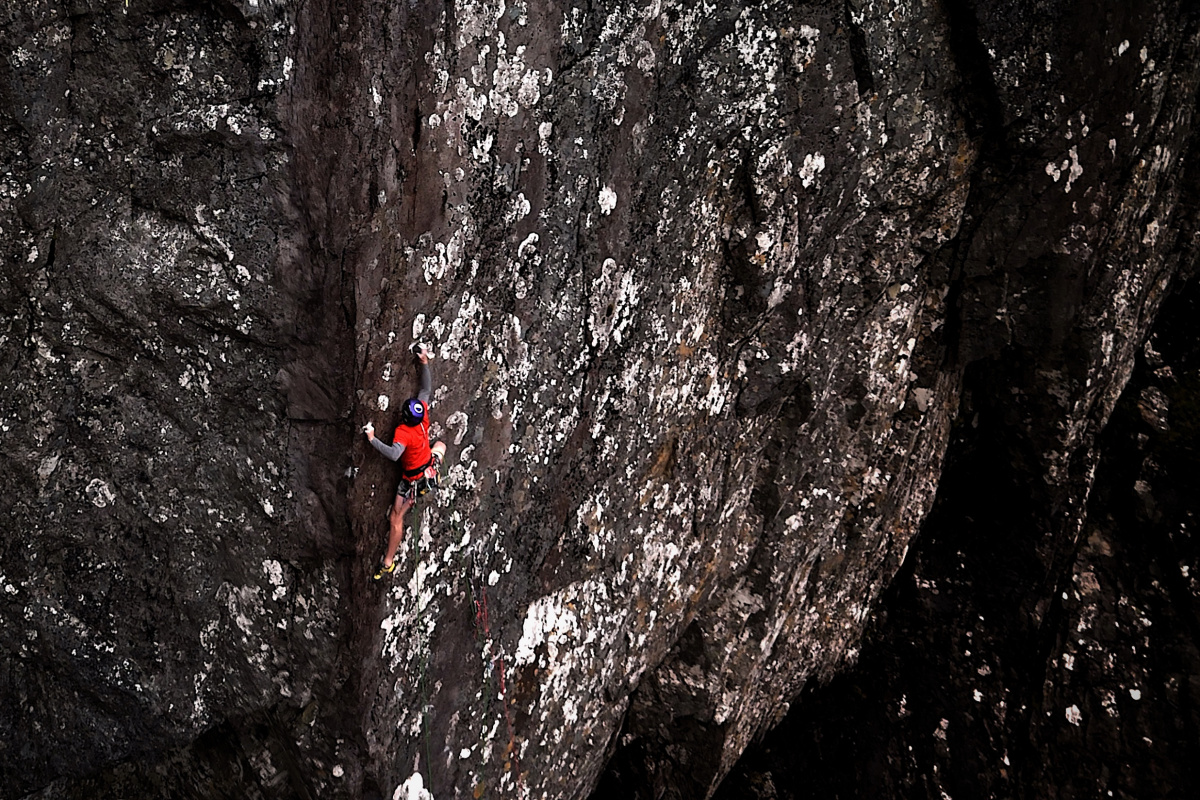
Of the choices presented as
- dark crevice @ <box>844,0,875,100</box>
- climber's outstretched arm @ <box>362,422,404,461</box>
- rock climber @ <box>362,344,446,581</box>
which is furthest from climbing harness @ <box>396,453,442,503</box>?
dark crevice @ <box>844,0,875,100</box>

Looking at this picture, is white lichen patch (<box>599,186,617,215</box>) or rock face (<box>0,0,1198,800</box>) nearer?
rock face (<box>0,0,1198,800</box>)

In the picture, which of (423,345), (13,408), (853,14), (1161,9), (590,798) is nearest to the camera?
(423,345)

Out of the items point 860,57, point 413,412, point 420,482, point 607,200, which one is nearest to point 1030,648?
point 860,57

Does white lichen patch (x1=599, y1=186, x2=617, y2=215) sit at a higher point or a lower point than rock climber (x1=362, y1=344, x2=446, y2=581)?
higher

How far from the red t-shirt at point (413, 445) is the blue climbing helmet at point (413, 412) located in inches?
0.8

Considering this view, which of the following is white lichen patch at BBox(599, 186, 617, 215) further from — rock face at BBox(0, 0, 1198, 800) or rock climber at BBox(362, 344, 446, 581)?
rock climber at BBox(362, 344, 446, 581)

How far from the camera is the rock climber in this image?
2.74m

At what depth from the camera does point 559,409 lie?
3414mm

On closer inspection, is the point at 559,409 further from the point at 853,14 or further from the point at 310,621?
the point at 853,14

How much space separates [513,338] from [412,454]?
0.57 m

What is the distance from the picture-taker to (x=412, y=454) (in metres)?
2.81

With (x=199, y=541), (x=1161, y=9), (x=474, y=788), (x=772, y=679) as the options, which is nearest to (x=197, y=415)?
(x=199, y=541)

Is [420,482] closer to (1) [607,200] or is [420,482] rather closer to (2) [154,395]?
(2) [154,395]

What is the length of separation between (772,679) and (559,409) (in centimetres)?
258
